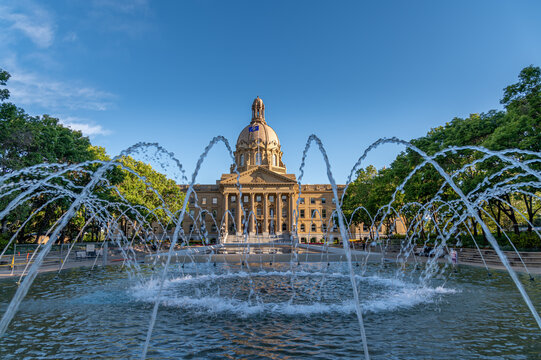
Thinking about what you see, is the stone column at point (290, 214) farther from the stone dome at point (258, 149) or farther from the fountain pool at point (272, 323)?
the fountain pool at point (272, 323)

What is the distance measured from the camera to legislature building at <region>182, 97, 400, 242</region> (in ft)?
260

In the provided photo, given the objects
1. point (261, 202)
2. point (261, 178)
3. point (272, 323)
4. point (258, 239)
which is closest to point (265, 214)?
point (261, 202)

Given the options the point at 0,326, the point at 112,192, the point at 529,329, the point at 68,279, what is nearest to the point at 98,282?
the point at 68,279

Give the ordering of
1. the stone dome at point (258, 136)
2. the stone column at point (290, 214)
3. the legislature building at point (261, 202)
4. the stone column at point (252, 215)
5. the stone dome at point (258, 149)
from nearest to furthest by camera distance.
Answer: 1. the stone column at point (252, 215)
2. the legislature building at point (261, 202)
3. the stone column at point (290, 214)
4. the stone dome at point (258, 149)
5. the stone dome at point (258, 136)

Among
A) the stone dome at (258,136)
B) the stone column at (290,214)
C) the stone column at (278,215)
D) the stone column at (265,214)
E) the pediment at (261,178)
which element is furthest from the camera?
the stone dome at (258,136)

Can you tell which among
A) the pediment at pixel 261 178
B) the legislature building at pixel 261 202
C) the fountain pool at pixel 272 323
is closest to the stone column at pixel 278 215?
the legislature building at pixel 261 202

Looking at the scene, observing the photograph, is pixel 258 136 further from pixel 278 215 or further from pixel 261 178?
pixel 278 215

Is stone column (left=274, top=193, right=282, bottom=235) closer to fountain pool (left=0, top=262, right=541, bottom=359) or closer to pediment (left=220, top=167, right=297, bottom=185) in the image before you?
pediment (left=220, top=167, right=297, bottom=185)

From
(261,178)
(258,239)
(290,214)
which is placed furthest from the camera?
(261,178)

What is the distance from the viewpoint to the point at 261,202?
85.9 meters

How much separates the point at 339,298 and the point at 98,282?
33.6ft

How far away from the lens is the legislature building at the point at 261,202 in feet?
260

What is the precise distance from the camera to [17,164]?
2445 cm

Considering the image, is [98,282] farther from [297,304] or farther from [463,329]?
[463,329]
